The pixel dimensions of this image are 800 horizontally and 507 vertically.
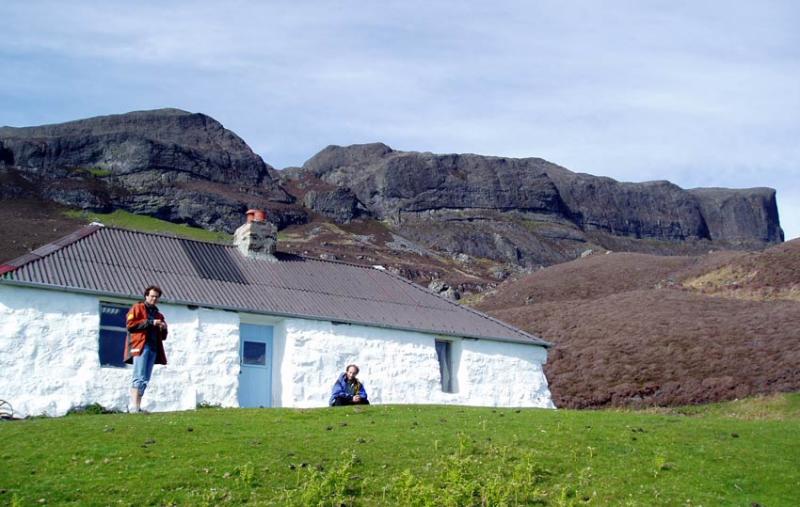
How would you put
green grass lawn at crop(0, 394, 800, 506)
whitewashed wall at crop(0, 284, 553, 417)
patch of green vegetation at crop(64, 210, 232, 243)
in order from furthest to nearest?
patch of green vegetation at crop(64, 210, 232, 243), whitewashed wall at crop(0, 284, 553, 417), green grass lawn at crop(0, 394, 800, 506)

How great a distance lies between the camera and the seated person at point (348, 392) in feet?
69.6

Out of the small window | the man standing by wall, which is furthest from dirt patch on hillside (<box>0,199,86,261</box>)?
the man standing by wall

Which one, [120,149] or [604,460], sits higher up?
[120,149]

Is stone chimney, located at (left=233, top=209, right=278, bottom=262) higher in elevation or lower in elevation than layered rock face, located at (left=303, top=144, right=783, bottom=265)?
lower

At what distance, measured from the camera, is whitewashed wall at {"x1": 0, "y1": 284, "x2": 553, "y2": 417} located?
865 inches

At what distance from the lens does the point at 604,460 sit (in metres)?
15.7

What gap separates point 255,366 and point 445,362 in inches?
245

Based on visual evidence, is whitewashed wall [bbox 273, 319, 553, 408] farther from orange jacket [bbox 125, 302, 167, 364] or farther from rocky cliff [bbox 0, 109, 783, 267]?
rocky cliff [bbox 0, 109, 783, 267]

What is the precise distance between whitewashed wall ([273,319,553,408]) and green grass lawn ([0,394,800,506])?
689 centimetres

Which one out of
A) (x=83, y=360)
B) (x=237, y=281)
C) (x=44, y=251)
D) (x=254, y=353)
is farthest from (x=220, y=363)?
(x=44, y=251)

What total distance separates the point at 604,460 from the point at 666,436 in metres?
2.38

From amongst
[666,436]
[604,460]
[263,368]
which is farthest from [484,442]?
[263,368]

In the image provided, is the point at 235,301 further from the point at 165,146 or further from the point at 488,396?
the point at 165,146

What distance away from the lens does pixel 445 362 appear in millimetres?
29188
